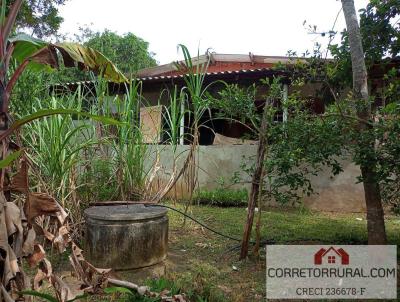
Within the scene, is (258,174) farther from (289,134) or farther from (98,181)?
(98,181)

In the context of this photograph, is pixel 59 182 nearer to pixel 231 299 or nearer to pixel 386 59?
pixel 231 299

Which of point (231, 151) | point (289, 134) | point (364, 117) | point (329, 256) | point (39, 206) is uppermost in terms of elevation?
point (364, 117)

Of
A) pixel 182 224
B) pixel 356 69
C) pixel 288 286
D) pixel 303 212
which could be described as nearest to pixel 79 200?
pixel 182 224

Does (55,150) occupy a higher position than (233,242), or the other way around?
(55,150)

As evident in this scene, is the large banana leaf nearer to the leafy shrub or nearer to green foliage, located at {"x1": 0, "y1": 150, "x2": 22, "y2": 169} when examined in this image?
green foliage, located at {"x1": 0, "y1": 150, "x2": 22, "y2": 169}

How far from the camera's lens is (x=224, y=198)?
688 centimetres

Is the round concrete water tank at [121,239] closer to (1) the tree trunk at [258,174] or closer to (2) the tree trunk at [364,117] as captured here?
(1) the tree trunk at [258,174]

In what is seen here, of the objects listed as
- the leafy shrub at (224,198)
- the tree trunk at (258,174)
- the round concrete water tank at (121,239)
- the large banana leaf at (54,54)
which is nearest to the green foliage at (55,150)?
the round concrete water tank at (121,239)

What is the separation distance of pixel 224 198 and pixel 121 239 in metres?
3.67

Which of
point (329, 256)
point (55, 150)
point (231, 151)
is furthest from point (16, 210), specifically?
point (231, 151)

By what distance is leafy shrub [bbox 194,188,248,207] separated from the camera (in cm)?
688

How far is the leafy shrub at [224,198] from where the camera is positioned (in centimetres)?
688

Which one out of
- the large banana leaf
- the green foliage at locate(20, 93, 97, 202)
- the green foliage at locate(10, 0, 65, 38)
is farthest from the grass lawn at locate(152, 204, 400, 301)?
the green foliage at locate(10, 0, 65, 38)

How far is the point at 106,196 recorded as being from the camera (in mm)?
4172
